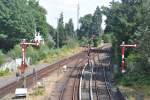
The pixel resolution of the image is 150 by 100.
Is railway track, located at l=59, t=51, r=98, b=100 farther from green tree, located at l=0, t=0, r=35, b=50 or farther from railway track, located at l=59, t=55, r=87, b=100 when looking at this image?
green tree, located at l=0, t=0, r=35, b=50

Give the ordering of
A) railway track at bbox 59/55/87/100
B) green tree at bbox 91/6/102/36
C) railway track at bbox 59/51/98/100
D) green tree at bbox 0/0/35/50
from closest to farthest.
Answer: railway track at bbox 59/51/98/100, railway track at bbox 59/55/87/100, green tree at bbox 0/0/35/50, green tree at bbox 91/6/102/36

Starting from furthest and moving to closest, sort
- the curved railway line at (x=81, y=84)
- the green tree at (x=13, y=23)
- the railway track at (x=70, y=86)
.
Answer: the green tree at (x=13, y=23), the curved railway line at (x=81, y=84), the railway track at (x=70, y=86)

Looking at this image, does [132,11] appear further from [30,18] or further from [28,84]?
[30,18]

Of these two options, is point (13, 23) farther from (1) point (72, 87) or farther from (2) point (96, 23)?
(2) point (96, 23)

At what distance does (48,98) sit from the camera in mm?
36594

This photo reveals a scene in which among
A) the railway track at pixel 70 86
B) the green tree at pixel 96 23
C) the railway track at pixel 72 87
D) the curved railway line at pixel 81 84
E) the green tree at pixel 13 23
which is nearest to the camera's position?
the railway track at pixel 72 87

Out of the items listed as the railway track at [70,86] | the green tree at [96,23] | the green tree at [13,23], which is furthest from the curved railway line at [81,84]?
the green tree at [96,23]

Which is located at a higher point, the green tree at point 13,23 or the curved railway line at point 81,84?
the green tree at point 13,23

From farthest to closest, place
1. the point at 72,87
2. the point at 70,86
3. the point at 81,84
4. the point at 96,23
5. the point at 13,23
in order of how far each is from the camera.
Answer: the point at 96,23 < the point at 13,23 < the point at 81,84 < the point at 70,86 < the point at 72,87

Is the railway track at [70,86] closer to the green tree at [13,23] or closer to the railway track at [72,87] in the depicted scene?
the railway track at [72,87]

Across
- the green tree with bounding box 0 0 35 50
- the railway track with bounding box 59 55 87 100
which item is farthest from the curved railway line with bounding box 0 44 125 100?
the green tree with bounding box 0 0 35 50

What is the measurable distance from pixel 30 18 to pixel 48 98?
144 ft

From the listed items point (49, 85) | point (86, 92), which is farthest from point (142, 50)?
point (49, 85)

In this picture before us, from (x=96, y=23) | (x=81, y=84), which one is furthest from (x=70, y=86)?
(x=96, y=23)
